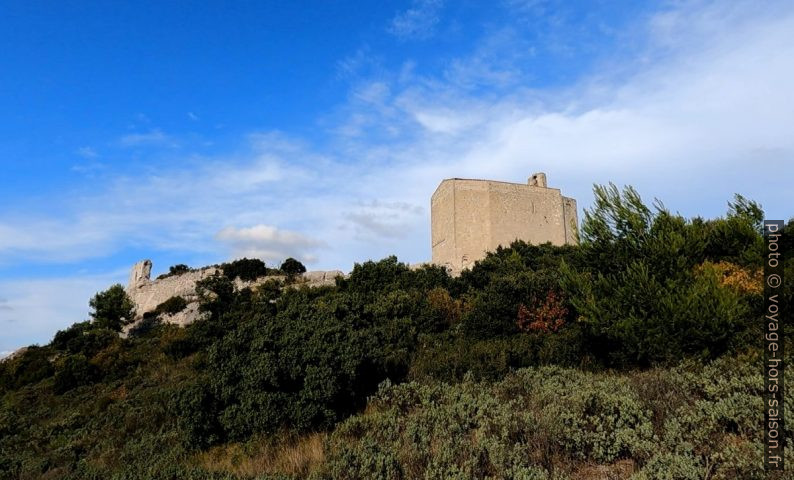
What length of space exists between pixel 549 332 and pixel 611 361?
2535mm

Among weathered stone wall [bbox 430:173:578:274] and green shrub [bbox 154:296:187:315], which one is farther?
weathered stone wall [bbox 430:173:578:274]

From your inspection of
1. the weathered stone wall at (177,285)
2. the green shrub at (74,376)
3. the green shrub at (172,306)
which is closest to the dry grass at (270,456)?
the green shrub at (74,376)

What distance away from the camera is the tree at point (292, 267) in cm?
3133

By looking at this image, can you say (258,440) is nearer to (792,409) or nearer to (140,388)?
(792,409)

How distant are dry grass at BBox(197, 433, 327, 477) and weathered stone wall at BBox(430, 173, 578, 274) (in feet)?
76.9

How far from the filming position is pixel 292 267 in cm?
3153

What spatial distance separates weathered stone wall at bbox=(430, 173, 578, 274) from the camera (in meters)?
30.1

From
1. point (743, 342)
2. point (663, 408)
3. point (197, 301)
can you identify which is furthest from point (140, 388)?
point (197, 301)

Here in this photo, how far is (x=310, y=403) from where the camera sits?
6293mm

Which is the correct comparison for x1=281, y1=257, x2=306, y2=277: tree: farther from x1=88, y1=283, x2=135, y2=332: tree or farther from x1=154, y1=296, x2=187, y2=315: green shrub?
x1=88, y1=283, x2=135, y2=332: tree

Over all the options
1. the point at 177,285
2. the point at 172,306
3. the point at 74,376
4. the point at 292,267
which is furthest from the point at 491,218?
the point at 74,376

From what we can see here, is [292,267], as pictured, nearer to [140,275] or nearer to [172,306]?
[172,306]

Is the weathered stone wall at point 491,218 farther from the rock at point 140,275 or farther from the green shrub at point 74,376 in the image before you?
the rock at point 140,275

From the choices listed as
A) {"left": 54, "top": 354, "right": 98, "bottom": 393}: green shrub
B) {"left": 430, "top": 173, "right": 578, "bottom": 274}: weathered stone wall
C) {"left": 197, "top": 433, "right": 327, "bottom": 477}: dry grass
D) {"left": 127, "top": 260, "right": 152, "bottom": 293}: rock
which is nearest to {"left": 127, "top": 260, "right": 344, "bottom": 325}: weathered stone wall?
{"left": 127, "top": 260, "right": 152, "bottom": 293}: rock
